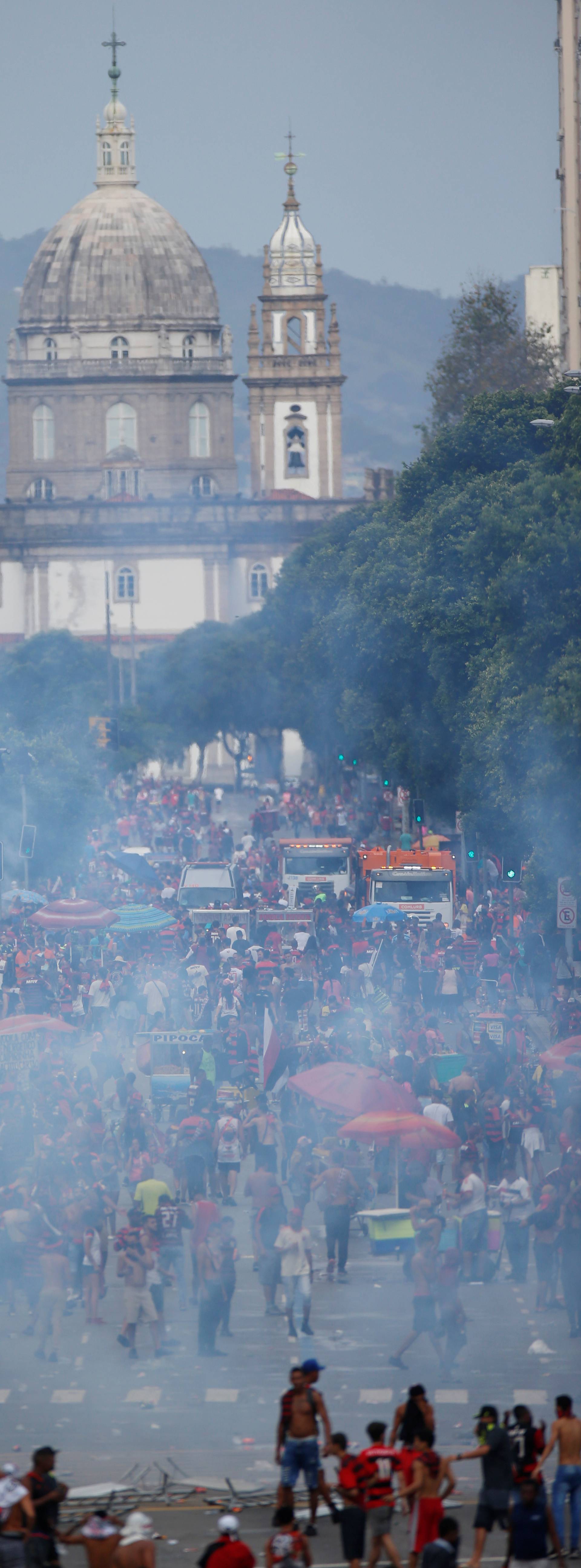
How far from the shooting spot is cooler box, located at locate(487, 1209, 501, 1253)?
22453mm

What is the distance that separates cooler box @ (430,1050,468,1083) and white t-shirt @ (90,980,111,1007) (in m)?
7.80

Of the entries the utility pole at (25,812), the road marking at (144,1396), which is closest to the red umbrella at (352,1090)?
the road marking at (144,1396)

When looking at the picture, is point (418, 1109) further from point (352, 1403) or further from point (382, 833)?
point (382, 833)

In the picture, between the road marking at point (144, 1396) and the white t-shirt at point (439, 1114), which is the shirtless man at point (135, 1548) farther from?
the white t-shirt at point (439, 1114)

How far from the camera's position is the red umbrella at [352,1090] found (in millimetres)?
Answer: 23234

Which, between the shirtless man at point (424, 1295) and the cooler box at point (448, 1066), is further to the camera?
the cooler box at point (448, 1066)

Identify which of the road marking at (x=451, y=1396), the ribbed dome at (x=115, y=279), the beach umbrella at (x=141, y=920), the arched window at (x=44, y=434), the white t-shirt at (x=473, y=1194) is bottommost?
the road marking at (x=451, y=1396)

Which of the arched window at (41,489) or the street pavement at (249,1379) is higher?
the arched window at (41,489)

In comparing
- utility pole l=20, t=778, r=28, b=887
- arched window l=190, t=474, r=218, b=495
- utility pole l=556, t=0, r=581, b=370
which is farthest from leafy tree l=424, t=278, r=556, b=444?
arched window l=190, t=474, r=218, b=495

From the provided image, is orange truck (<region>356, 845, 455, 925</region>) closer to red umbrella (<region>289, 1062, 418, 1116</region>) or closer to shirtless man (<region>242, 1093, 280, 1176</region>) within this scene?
shirtless man (<region>242, 1093, 280, 1176</region>)

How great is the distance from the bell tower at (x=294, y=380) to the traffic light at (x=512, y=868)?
77940 mm

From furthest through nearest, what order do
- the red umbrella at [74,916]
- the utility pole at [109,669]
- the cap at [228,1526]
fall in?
1. the utility pole at [109,669]
2. the red umbrella at [74,916]
3. the cap at [228,1526]

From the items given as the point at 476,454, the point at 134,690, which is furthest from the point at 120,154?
the point at 476,454

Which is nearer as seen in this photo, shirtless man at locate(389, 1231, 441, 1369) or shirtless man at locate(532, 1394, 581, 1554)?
shirtless man at locate(532, 1394, 581, 1554)
